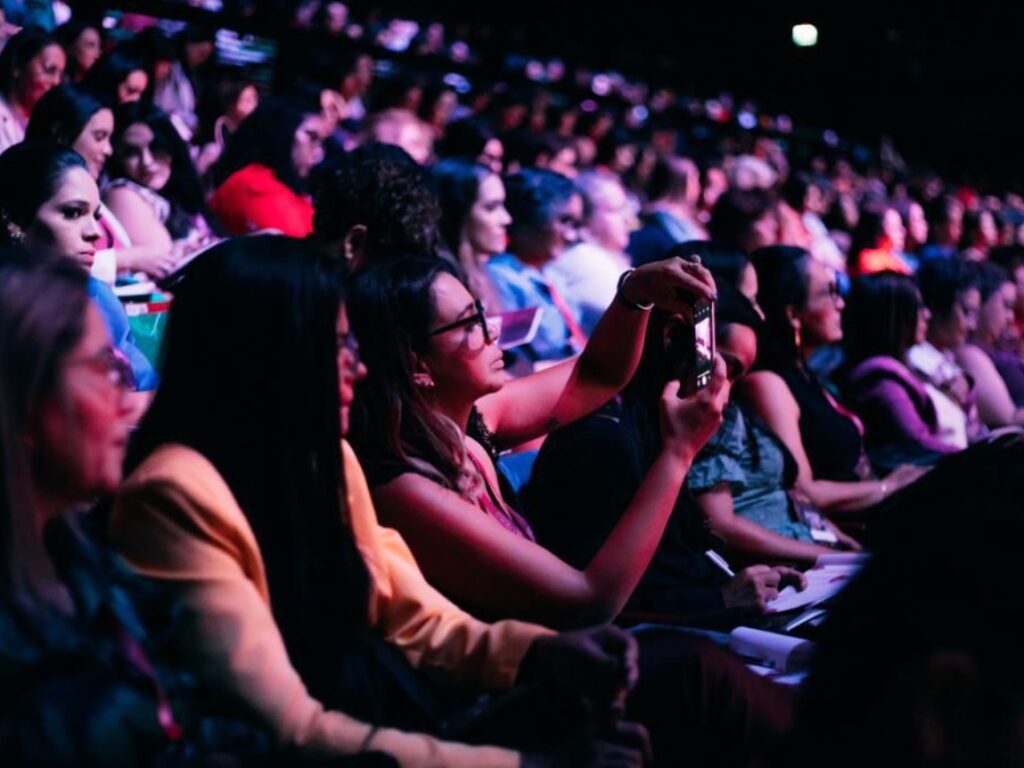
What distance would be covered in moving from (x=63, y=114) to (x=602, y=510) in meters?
2.05

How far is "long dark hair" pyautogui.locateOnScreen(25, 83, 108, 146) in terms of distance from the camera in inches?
147

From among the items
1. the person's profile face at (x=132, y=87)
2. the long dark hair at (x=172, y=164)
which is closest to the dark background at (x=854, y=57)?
the person's profile face at (x=132, y=87)

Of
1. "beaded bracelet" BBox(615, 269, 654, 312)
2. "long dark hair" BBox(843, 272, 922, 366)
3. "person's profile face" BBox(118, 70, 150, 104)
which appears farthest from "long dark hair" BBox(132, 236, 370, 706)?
"person's profile face" BBox(118, 70, 150, 104)

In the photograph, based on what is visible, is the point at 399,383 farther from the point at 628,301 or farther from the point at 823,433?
the point at 823,433

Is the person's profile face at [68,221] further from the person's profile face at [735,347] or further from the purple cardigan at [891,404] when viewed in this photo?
the purple cardigan at [891,404]

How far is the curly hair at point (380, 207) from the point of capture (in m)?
3.39

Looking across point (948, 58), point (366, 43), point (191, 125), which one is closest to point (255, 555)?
point (191, 125)

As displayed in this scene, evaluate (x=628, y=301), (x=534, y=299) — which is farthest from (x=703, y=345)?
(x=534, y=299)

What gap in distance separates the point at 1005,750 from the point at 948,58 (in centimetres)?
1552

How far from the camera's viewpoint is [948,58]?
15430 mm

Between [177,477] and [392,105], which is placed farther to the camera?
[392,105]

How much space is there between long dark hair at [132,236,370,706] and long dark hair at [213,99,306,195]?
9.06 ft

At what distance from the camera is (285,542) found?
1.72 meters

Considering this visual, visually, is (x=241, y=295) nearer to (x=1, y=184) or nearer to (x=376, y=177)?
(x=1, y=184)
